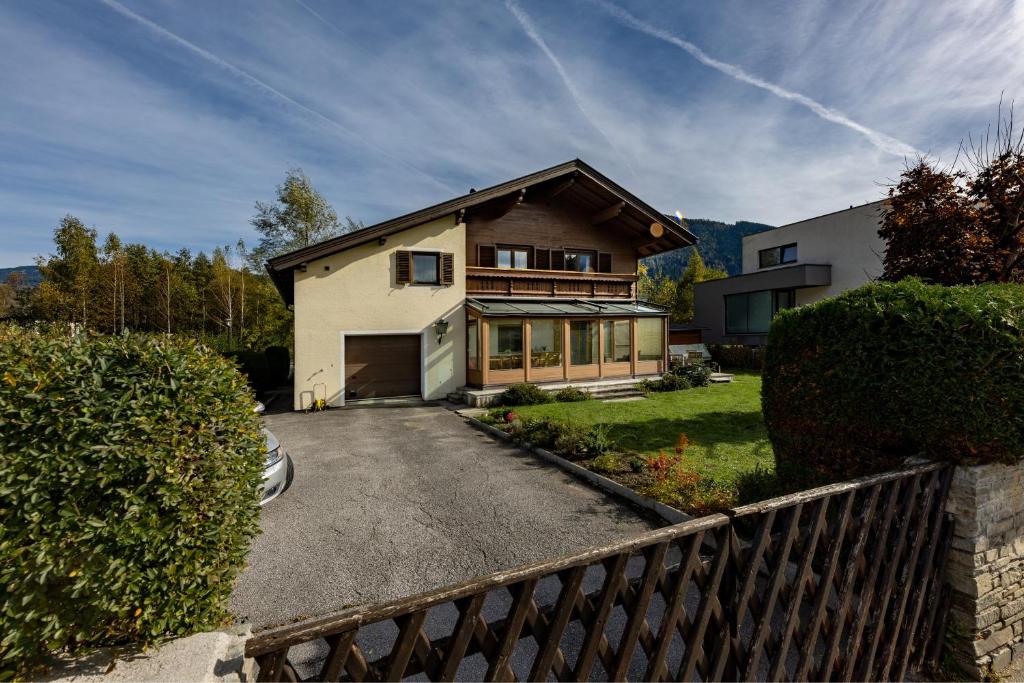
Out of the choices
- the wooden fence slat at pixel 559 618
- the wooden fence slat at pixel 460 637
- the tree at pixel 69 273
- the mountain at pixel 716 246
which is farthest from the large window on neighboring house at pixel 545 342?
the mountain at pixel 716 246

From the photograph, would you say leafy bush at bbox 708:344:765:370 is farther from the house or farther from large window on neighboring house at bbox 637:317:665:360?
the house

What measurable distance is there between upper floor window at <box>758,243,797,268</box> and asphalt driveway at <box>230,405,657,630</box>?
2582 cm

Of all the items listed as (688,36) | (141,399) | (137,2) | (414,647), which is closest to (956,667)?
(414,647)

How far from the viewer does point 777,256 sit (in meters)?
27.4

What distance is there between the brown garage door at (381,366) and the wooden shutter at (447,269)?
7.95 ft

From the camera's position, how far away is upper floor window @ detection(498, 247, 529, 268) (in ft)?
57.5

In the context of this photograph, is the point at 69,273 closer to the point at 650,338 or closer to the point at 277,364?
the point at 277,364

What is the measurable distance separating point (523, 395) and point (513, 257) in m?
6.45

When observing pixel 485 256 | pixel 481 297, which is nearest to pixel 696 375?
pixel 481 297

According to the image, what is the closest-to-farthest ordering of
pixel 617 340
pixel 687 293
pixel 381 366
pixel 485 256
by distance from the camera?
pixel 381 366 < pixel 485 256 < pixel 617 340 < pixel 687 293

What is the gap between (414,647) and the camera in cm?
170

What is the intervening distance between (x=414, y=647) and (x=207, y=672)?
86 centimetres

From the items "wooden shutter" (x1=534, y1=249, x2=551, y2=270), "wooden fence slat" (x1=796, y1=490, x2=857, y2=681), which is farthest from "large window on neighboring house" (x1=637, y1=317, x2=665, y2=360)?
"wooden fence slat" (x1=796, y1=490, x2=857, y2=681)

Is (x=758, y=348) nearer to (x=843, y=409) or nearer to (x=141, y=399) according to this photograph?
(x=843, y=409)
